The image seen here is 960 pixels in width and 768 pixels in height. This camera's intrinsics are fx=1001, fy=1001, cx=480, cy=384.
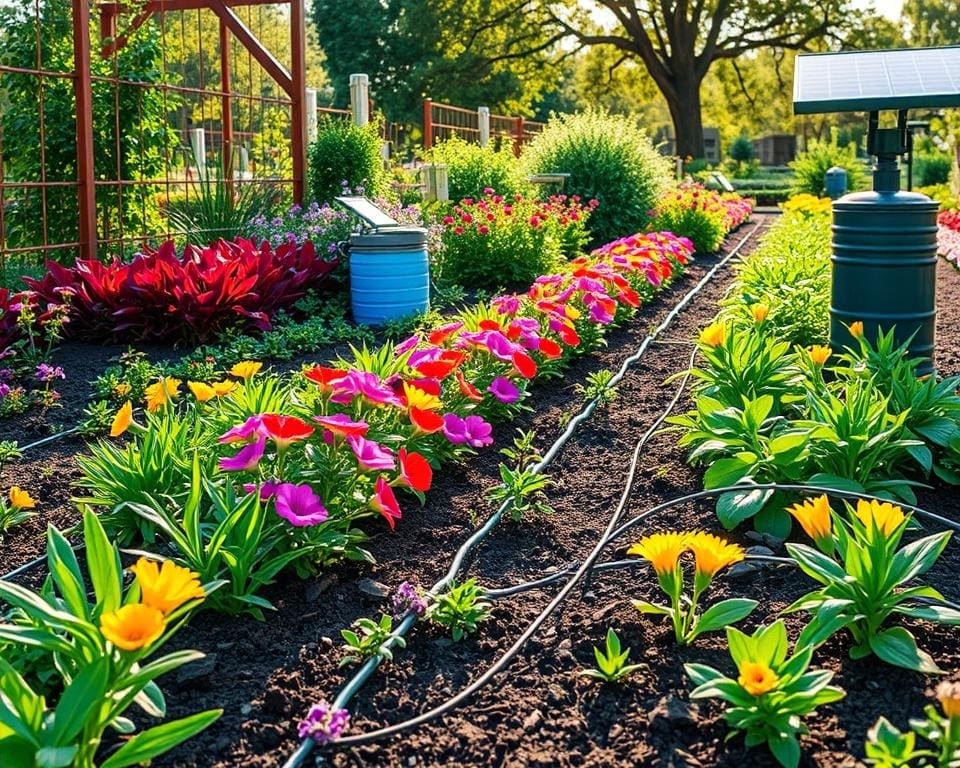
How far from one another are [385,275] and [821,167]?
17.1m

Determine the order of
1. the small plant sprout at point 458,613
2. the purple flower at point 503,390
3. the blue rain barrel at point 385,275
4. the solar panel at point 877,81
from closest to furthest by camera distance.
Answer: the small plant sprout at point 458,613 → the purple flower at point 503,390 → the solar panel at point 877,81 → the blue rain barrel at point 385,275

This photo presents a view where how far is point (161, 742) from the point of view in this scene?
5.40 feet

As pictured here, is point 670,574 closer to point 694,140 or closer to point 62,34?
point 62,34

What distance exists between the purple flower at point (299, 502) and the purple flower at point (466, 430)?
75 cm

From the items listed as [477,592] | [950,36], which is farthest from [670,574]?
[950,36]

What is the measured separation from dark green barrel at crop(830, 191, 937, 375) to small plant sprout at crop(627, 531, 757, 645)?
2.61 metres

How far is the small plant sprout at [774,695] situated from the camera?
1.85 meters

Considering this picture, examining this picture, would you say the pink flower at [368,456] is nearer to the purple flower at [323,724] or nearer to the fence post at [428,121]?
the purple flower at [323,724]

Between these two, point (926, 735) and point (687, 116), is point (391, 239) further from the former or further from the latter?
point (687, 116)

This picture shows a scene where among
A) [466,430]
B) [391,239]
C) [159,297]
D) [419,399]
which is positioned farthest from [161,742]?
[391,239]

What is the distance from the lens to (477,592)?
2586 mm

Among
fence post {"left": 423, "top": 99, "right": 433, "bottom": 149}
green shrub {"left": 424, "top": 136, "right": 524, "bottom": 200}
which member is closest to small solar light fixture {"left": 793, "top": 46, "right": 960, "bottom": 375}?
green shrub {"left": 424, "top": 136, "right": 524, "bottom": 200}

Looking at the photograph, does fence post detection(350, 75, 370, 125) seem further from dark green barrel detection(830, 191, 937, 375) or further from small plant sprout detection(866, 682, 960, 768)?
small plant sprout detection(866, 682, 960, 768)

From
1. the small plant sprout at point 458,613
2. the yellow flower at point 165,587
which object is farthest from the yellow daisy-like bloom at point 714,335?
the yellow flower at point 165,587
